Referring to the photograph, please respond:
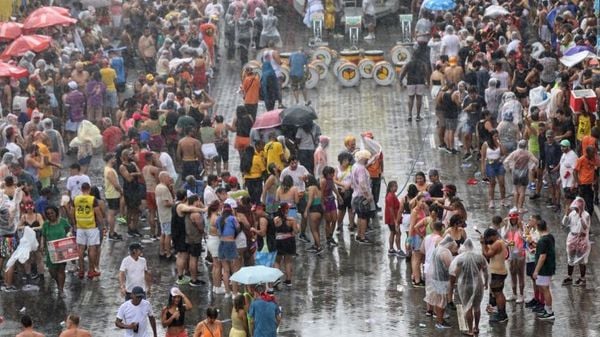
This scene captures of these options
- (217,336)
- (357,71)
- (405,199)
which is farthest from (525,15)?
(217,336)

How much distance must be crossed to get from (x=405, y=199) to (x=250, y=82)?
794 centimetres

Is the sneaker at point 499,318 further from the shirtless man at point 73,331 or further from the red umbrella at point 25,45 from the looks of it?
the red umbrella at point 25,45

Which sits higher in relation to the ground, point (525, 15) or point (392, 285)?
point (525, 15)

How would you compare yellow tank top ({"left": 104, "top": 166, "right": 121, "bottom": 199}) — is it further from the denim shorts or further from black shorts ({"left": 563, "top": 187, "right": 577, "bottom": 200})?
black shorts ({"left": 563, "top": 187, "right": 577, "bottom": 200})

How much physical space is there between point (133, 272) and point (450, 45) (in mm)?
15142

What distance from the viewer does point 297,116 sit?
102ft

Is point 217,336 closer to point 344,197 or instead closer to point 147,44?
point 344,197

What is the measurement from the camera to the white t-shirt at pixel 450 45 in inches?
1503

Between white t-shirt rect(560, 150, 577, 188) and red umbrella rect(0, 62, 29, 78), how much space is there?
11.8 m

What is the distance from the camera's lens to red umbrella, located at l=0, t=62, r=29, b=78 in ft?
115

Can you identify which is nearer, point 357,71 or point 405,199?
point 405,199

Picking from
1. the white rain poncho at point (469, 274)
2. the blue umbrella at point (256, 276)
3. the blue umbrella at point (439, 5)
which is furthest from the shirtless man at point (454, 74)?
the blue umbrella at point (256, 276)

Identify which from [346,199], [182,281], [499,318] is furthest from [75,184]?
[499,318]

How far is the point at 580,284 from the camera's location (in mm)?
26484
